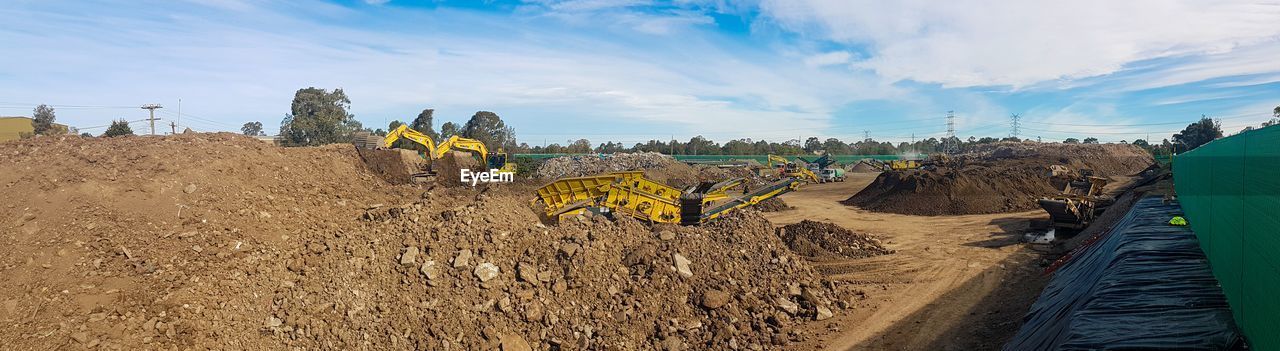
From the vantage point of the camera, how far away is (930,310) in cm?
977

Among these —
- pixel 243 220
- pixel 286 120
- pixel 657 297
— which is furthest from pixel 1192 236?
pixel 286 120

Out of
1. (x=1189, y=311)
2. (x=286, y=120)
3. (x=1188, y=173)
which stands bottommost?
(x=1189, y=311)

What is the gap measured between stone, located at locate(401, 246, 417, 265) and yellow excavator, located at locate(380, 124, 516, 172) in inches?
564

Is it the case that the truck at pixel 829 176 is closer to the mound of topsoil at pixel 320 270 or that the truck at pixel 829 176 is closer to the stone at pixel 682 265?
the mound of topsoil at pixel 320 270

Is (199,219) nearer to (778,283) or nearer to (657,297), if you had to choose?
(657,297)

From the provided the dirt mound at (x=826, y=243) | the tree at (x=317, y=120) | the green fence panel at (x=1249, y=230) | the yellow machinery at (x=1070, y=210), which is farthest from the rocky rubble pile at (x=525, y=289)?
the tree at (x=317, y=120)

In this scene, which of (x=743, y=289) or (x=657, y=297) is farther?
(x=743, y=289)

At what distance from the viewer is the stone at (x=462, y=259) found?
820 centimetres

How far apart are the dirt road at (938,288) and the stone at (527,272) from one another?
3.57 meters

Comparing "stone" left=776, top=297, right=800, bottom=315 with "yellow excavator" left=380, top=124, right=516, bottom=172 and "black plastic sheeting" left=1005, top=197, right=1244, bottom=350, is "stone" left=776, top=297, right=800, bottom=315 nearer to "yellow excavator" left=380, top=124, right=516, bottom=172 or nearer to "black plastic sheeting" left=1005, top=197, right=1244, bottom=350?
"black plastic sheeting" left=1005, top=197, right=1244, bottom=350

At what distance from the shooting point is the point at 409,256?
815 cm

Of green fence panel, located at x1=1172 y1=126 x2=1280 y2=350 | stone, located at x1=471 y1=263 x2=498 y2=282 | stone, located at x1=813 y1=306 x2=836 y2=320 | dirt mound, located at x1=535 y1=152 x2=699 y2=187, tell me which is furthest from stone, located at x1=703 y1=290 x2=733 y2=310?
dirt mound, located at x1=535 y1=152 x2=699 y2=187

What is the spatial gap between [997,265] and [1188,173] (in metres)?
3.81

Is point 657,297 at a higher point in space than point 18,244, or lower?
lower
